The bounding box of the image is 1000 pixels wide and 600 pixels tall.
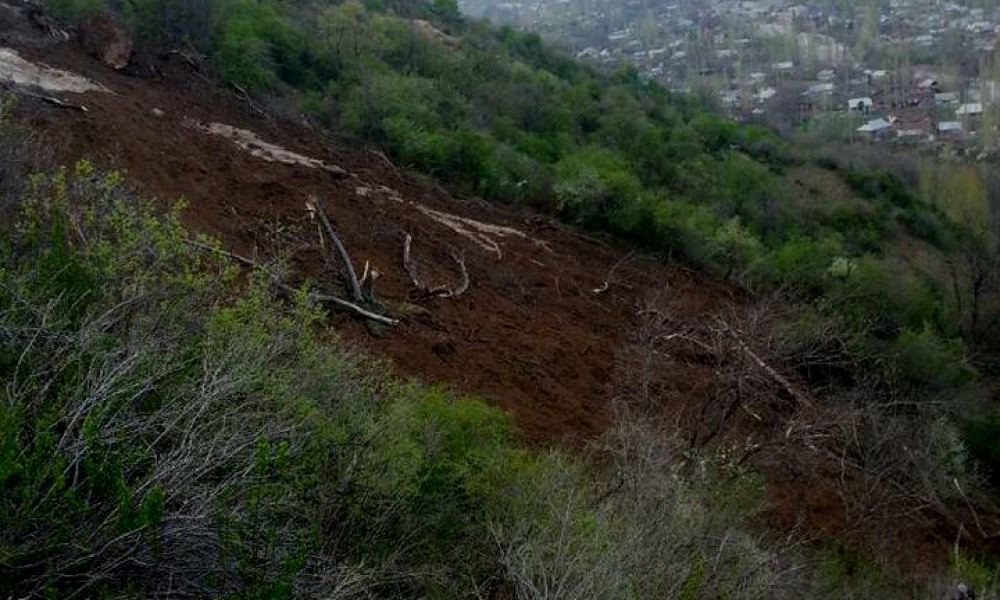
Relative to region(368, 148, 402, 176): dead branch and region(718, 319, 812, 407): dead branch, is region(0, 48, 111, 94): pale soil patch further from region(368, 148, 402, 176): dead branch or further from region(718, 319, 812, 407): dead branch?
region(718, 319, 812, 407): dead branch

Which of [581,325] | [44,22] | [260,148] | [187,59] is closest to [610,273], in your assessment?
[581,325]

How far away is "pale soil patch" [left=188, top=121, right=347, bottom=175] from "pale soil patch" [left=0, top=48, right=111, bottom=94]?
1.92 meters

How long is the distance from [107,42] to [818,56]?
80.4 metres

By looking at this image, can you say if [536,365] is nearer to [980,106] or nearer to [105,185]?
[105,185]

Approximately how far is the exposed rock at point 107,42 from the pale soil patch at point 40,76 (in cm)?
244

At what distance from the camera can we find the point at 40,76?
14.1 meters

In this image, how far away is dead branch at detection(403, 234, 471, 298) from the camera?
A: 1198cm

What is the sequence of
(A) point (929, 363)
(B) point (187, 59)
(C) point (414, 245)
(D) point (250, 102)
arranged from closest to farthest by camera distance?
(C) point (414, 245) < (A) point (929, 363) < (D) point (250, 102) < (B) point (187, 59)

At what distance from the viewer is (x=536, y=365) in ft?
36.8

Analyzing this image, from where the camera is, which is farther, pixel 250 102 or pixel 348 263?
pixel 250 102

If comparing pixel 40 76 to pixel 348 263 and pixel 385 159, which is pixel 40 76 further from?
pixel 348 263

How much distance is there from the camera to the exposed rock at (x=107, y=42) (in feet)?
56.0

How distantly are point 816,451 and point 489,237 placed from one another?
7.62 metres

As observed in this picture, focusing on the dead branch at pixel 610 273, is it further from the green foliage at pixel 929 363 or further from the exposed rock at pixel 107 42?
the exposed rock at pixel 107 42
